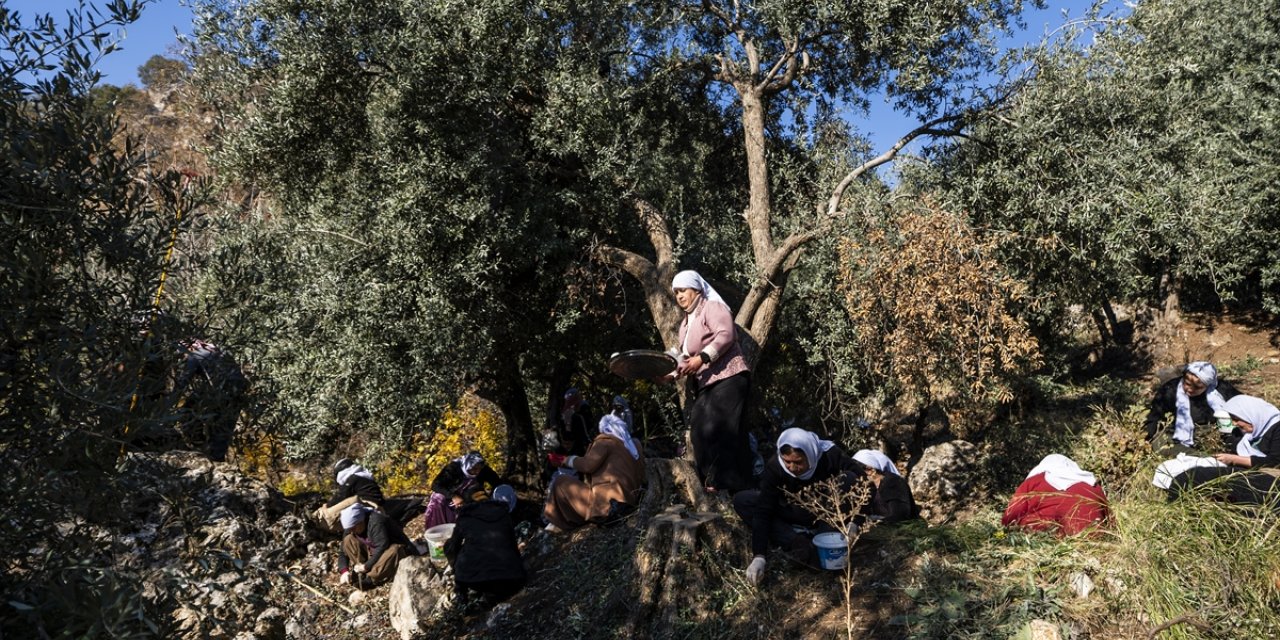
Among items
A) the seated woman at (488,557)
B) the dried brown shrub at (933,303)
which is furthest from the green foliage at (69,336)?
the dried brown shrub at (933,303)

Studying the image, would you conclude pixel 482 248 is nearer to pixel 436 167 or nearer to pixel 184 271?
pixel 436 167

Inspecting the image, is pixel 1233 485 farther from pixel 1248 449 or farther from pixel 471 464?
pixel 471 464

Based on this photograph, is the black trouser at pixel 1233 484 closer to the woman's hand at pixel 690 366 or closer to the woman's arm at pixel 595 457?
the woman's hand at pixel 690 366

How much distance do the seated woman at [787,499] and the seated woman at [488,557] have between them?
2372mm

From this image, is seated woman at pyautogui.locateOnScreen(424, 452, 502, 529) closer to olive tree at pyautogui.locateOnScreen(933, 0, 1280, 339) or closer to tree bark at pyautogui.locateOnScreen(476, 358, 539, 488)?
tree bark at pyautogui.locateOnScreen(476, 358, 539, 488)

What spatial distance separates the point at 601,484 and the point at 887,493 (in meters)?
2.38

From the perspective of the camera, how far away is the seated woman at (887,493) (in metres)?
6.11

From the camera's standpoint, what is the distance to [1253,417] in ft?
20.2

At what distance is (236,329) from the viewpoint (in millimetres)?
3629

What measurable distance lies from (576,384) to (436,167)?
5570 millimetres

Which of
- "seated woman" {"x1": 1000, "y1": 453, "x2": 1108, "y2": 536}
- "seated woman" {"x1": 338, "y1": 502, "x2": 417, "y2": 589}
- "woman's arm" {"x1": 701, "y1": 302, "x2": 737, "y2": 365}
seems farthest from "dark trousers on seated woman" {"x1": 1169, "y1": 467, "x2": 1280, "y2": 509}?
"seated woman" {"x1": 338, "y1": 502, "x2": 417, "y2": 589}

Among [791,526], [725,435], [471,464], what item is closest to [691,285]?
[725,435]

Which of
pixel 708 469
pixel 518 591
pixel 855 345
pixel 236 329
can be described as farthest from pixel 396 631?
pixel 855 345

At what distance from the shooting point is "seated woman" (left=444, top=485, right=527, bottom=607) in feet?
22.0
